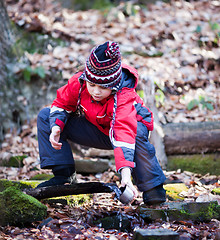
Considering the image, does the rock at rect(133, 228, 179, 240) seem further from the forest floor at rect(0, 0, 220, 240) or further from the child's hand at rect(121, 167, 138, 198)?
the child's hand at rect(121, 167, 138, 198)

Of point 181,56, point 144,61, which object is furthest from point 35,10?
point 181,56

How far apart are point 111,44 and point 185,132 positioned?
230 cm

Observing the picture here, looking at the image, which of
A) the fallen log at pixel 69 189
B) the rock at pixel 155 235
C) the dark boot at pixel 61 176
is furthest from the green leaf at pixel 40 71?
the rock at pixel 155 235

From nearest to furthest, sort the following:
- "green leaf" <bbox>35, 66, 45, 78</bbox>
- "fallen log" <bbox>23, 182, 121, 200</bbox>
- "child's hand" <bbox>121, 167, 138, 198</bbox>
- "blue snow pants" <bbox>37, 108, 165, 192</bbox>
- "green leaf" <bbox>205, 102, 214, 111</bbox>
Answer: "child's hand" <bbox>121, 167, 138, 198</bbox>
"fallen log" <bbox>23, 182, 121, 200</bbox>
"blue snow pants" <bbox>37, 108, 165, 192</bbox>
"green leaf" <bbox>205, 102, 214, 111</bbox>
"green leaf" <bbox>35, 66, 45, 78</bbox>

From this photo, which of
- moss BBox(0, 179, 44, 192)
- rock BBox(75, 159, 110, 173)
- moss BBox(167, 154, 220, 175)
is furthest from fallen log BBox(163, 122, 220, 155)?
moss BBox(0, 179, 44, 192)

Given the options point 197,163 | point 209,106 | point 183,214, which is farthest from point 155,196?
point 209,106

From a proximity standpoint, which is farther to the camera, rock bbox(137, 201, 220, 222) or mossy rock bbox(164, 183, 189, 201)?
mossy rock bbox(164, 183, 189, 201)

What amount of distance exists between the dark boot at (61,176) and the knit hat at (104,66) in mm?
938

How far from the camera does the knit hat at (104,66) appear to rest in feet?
8.49

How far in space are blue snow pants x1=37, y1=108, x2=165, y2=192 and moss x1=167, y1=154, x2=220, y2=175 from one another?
168 cm

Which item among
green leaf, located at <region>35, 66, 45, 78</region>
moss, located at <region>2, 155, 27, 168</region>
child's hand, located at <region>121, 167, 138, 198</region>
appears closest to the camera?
child's hand, located at <region>121, 167, 138, 198</region>

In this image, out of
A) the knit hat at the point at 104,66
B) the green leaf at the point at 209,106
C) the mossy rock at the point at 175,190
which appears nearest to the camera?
the knit hat at the point at 104,66

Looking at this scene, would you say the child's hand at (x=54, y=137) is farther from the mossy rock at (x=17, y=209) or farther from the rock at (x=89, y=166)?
the rock at (x=89, y=166)

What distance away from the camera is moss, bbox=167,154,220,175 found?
4.37 metres
